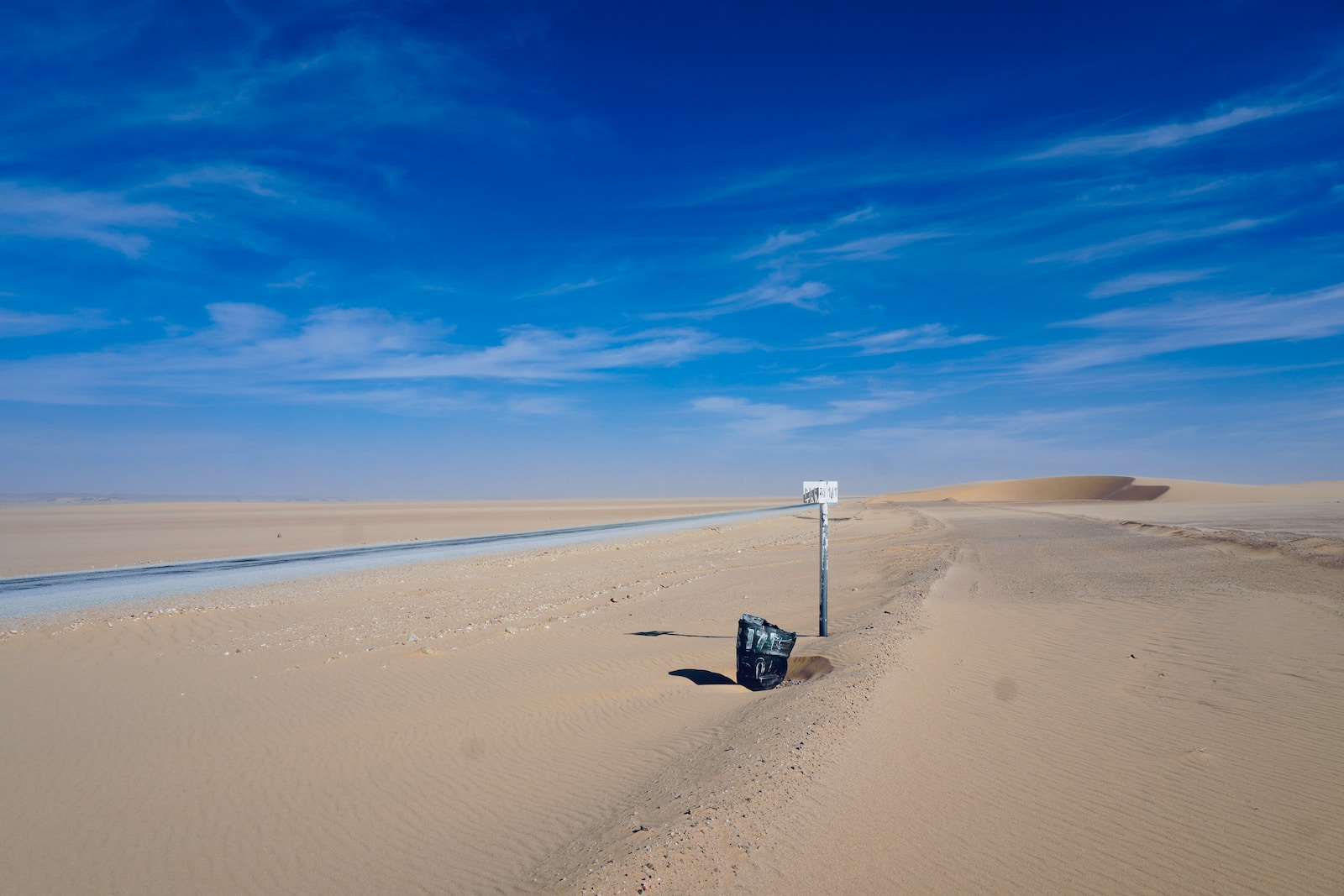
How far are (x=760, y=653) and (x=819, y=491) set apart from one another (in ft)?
8.22

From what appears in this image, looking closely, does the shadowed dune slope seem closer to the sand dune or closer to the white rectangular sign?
the sand dune

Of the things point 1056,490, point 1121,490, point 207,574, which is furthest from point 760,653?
point 1056,490

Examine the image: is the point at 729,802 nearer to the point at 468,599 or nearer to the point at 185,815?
the point at 185,815

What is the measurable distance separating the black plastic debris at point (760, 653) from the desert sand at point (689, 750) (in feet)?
1.24

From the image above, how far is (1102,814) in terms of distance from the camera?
16.4 ft

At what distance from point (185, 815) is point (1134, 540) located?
91.7ft

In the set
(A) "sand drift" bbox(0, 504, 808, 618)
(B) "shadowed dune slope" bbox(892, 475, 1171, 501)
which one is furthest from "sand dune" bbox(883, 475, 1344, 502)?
(A) "sand drift" bbox(0, 504, 808, 618)

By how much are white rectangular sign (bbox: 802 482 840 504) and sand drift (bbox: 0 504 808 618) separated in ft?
52.0

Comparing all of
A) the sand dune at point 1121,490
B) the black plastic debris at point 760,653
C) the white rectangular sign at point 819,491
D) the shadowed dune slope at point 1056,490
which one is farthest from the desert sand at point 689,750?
the shadowed dune slope at point 1056,490

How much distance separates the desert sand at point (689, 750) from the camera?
464 cm

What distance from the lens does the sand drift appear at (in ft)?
57.1

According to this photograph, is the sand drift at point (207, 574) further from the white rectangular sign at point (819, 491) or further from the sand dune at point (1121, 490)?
the sand dune at point (1121, 490)

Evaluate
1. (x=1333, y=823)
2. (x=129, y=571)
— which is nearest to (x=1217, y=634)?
(x=1333, y=823)

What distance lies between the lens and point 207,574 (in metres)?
22.6
